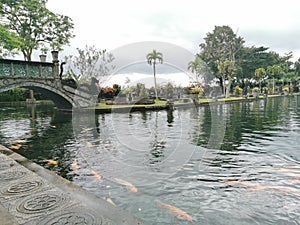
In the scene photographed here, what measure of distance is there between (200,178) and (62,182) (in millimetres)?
2988

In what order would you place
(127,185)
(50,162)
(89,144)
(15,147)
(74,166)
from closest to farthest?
(127,185) → (74,166) → (50,162) → (15,147) → (89,144)

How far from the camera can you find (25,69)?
18.5 metres

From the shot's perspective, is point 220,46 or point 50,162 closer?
point 50,162

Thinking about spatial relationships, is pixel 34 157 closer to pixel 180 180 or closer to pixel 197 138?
pixel 180 180

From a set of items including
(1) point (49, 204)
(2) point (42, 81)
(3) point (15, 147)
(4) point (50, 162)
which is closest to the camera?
(1) point (49, 204)

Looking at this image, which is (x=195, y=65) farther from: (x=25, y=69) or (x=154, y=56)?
(x=25, y=69)

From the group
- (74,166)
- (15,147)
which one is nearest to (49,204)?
(74,166)

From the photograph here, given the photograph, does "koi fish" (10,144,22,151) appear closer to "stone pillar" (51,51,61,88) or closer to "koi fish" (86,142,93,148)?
"koi fish" (86,142,93,148)

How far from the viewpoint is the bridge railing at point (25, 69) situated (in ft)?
56.9

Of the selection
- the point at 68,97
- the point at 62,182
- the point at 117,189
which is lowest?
the point at 117,189

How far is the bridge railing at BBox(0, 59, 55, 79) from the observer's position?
1735cm

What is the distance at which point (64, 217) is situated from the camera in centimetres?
282

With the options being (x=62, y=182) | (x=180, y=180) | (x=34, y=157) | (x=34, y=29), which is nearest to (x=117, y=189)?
(x=62, y=182)

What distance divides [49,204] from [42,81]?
19.1 metres
